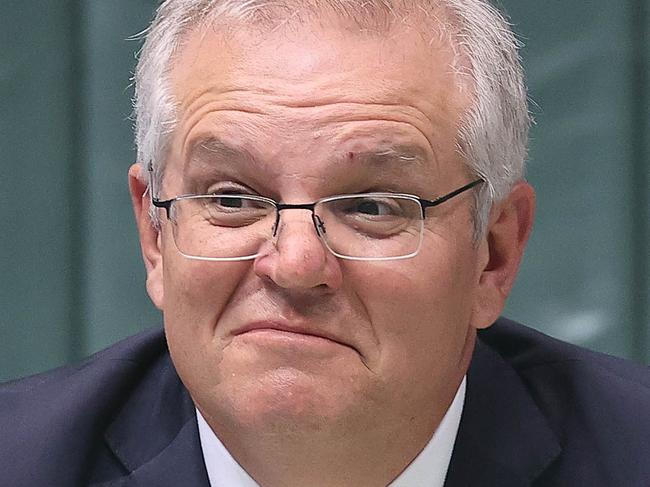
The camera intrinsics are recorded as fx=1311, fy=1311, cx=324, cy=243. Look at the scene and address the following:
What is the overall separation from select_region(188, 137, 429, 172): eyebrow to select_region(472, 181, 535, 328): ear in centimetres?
16

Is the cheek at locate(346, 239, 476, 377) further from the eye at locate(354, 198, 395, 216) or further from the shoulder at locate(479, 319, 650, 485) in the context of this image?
the shoulder at locate(479, 319, 650, 485)

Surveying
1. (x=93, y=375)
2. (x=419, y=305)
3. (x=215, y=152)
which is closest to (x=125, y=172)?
(x=93, y=375)

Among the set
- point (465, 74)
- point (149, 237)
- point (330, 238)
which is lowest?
point (149, 237)

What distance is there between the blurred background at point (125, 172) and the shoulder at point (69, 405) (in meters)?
0.35

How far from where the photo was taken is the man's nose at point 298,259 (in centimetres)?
124

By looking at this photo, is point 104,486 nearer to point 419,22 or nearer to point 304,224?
point 304,224

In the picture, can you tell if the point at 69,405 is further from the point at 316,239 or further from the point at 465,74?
the point at 465,74

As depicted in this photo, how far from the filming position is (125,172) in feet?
6.66

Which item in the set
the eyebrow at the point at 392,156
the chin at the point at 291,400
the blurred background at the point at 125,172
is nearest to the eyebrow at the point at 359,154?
the eyebrow at the point at 392,156

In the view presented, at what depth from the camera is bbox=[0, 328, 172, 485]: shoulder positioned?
152 centimetres

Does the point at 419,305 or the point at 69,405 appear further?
the point at 69,405

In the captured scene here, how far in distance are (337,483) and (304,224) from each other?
0.97 ft

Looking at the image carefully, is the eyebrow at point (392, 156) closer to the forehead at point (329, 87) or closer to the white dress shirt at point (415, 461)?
the forehead at point (329, 87)

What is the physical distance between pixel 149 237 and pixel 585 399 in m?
0.56
